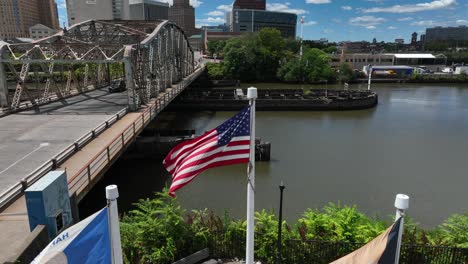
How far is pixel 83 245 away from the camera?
173 inches

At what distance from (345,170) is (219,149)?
17.3 m

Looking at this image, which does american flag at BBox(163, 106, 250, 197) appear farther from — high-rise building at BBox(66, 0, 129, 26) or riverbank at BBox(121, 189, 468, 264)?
high-rise building at BBox(66, 0, 129, 26)

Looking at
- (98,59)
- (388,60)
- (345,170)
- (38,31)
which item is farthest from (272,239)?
(38,31)

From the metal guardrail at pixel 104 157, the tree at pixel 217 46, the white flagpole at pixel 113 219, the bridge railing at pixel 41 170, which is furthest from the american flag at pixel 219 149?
the tree at pixel 217 46

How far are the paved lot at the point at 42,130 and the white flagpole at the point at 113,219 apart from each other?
8.45 meters

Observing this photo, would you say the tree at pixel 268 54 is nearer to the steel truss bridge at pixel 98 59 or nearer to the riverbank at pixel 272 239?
the steel truss bridge at pixel 98 59

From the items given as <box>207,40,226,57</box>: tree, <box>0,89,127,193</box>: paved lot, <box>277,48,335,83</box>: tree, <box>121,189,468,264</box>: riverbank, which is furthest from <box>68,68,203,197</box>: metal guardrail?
<box>207,40,226,57</box>: tree

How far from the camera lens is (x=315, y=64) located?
72250 millimetres

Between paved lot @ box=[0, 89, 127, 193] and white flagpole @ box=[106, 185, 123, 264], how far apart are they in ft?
27.7

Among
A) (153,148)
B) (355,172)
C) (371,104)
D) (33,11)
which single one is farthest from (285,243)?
(33,11)

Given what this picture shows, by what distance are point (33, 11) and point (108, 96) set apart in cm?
17183

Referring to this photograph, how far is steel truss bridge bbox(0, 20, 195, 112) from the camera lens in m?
23.7

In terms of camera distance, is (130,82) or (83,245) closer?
(83,245)

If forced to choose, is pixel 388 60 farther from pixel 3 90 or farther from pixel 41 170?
pixel 41 170
